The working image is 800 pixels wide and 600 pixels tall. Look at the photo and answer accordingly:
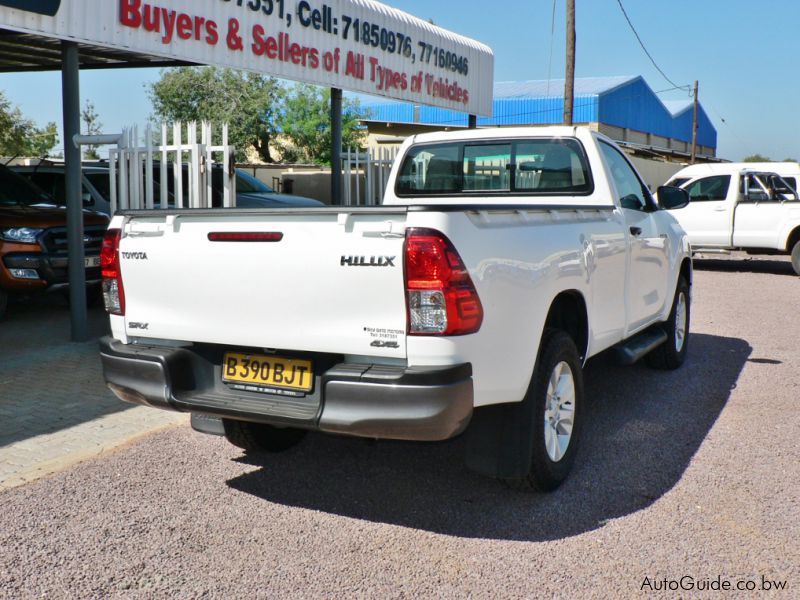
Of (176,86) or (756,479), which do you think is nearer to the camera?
(756,479)

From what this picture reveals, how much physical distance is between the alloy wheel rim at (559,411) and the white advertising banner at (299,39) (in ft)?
19.1

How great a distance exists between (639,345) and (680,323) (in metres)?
1.75

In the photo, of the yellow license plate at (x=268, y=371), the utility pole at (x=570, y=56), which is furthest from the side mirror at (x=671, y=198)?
the utility pole at (x=570, y=56)

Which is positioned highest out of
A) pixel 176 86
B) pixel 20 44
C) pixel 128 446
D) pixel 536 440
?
pixel 176 86

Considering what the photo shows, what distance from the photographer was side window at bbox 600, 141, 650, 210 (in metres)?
6.05

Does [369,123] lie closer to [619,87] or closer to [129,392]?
[619,87]

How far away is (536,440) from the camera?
421 centimetres

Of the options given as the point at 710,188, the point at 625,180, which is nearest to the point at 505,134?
the point at 625,180

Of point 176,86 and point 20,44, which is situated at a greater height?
point 176,86

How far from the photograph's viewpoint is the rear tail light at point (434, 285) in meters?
3.49

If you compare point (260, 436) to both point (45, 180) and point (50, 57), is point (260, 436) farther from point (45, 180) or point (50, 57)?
point (50, 57)

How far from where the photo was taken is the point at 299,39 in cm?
1135

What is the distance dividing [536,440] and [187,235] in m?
1.98

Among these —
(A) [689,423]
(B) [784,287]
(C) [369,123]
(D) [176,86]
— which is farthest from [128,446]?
(D) [176,86]
